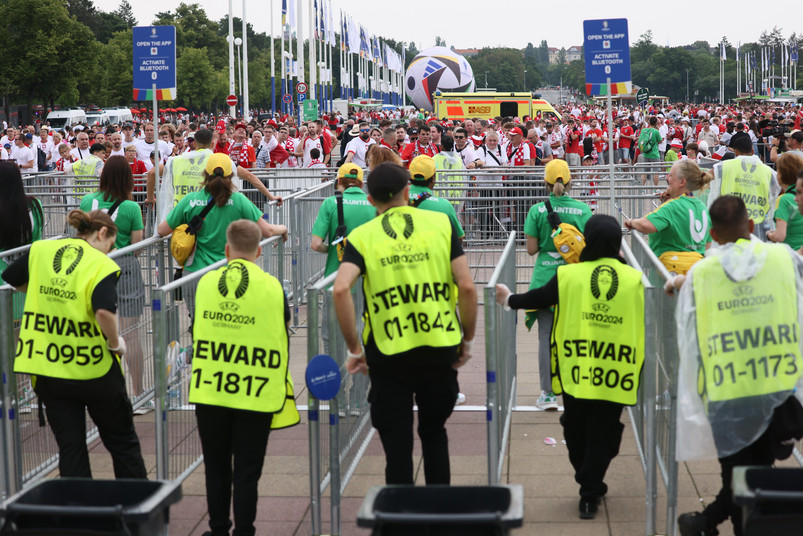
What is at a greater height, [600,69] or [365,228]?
[600,69]

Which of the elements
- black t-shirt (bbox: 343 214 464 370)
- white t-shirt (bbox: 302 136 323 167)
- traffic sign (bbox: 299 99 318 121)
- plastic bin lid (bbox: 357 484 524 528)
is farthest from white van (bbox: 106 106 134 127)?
plastic bin lid (bbox: 357 484 524 528)

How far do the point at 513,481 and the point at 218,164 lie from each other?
347 cm

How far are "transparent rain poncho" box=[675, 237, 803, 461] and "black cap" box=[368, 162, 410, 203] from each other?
4.89 feet

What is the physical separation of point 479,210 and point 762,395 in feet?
26.2

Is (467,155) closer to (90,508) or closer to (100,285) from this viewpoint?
(100,285)

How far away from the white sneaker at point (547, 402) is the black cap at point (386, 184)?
3.28 m

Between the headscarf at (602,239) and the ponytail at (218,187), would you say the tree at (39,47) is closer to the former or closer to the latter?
the ponytail at (218,187)

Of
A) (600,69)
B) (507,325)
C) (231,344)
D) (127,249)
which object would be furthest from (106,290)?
(600,69)

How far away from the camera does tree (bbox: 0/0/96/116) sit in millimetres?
62469

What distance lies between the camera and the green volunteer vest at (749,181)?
973cm

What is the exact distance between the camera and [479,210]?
12.6 m

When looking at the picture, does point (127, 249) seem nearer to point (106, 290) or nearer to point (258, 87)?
point (106, 290)

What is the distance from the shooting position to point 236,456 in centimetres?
517

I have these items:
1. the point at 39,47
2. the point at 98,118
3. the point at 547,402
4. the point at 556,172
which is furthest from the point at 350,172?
the point at 98,118
